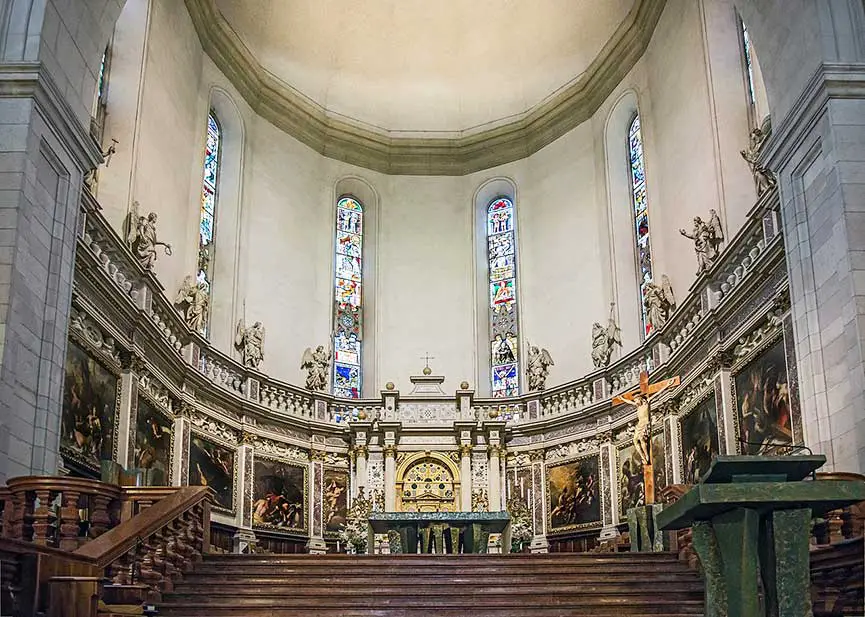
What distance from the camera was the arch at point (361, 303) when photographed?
88.9 ft

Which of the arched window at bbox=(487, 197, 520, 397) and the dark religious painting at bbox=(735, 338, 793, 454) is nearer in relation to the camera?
the dark religious painting at bbox=(735, 338, 793, 454)

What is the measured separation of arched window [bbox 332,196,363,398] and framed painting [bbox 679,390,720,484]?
10.1 m

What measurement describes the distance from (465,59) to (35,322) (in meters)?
18.2

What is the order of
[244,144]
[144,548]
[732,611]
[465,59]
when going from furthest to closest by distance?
[465,59]
[244,144]
[144,548]
[732,611]

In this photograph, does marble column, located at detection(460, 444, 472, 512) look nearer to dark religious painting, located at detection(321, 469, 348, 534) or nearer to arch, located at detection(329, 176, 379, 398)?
dark religious painting, located at detection(321, 469, 348, 534)

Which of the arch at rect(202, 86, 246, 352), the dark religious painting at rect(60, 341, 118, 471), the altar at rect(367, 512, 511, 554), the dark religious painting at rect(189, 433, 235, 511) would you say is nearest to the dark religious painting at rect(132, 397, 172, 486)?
the dark religious painting at rect(189, 433, 235, 511)

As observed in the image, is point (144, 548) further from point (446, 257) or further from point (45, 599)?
point (446, 257)

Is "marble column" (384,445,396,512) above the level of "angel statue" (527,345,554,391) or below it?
below

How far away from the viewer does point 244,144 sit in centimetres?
2570

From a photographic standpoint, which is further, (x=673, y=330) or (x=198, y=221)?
(x=198, y=221)

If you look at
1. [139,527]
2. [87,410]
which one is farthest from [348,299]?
[139,527]

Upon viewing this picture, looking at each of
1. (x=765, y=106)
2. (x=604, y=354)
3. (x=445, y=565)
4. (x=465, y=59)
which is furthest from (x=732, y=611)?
(x=465, y=59)

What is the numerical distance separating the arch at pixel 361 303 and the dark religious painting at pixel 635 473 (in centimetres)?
792

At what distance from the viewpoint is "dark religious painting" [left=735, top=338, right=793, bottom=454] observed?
14.7m
